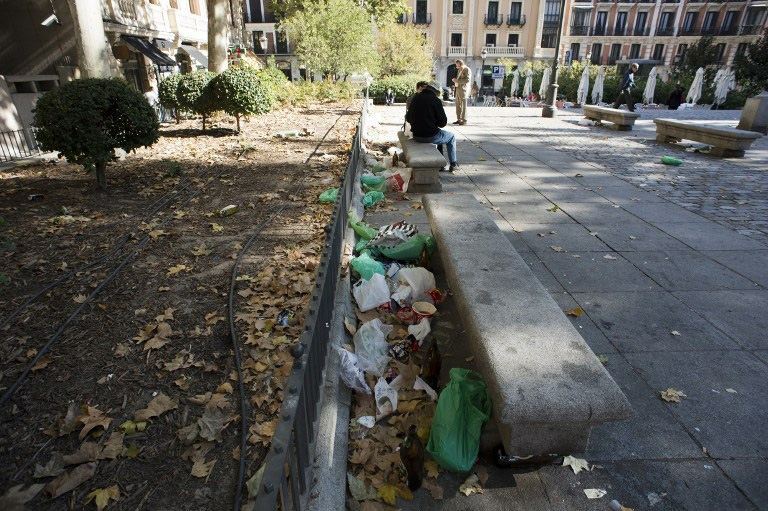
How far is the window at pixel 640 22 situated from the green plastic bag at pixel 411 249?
62.5m

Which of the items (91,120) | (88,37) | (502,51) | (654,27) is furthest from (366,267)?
(654,27)

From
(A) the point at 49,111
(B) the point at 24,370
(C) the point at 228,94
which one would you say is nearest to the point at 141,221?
(A) the point at 49,111

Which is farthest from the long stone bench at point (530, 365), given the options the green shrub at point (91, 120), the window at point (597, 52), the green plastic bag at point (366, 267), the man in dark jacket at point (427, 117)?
the window at point (597, 52)

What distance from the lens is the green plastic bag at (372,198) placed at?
23.8 ft

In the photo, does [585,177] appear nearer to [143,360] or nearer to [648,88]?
[143,360]

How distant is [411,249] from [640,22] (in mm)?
63231

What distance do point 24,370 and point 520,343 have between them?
3.84 meters

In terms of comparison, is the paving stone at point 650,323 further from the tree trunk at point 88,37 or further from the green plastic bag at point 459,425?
the tree trunk at point 88,37

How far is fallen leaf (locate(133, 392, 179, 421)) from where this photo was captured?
318 cm

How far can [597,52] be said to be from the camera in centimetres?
5481

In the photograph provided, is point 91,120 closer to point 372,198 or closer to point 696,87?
point 372,198

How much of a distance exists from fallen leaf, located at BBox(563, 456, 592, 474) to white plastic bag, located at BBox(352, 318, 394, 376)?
1447 millimetres

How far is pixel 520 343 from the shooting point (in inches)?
108

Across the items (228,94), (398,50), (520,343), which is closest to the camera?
(520,343)
